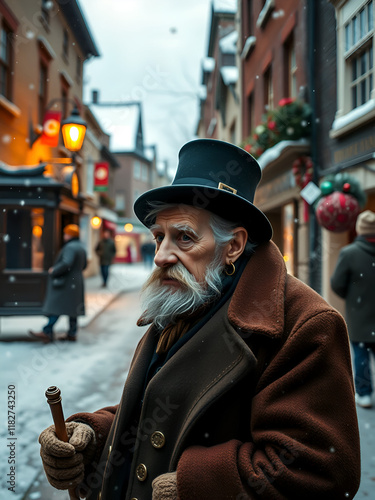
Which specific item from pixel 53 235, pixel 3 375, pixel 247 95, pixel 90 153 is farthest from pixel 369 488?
pixel 90 153

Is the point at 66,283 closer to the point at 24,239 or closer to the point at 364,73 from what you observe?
the point at 24,239

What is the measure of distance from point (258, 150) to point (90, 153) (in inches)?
500

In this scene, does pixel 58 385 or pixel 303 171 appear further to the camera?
pixel 303 171

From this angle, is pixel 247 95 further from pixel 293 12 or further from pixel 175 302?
pixel 175 302

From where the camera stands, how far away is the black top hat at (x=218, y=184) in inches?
55.4

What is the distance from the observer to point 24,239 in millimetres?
8156

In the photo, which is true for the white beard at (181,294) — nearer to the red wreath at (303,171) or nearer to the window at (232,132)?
the red wreath at (303,171)

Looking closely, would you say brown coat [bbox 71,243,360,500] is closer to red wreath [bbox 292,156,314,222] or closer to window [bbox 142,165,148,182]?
red wreath [bbox 292,156,314,222]

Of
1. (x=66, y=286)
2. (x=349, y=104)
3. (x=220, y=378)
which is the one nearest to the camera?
(x=220, y=378)

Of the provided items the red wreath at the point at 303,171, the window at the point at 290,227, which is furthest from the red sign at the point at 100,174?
the window at the point at 290,227

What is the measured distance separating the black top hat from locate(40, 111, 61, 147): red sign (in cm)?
829

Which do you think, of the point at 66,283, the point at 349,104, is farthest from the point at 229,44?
the point at 349,104

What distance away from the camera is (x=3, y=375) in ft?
16.5

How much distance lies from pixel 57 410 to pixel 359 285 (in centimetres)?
353
